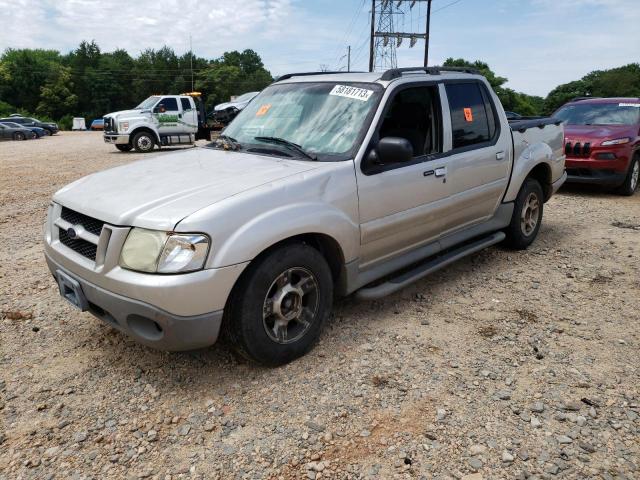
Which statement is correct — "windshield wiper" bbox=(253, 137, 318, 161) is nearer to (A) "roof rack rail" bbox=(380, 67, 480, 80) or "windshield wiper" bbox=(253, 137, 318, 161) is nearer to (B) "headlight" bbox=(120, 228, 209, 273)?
(A) "roof rack rail" bbox=(380, 67, 480, 80)

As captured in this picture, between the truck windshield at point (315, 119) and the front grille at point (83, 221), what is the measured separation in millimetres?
1317

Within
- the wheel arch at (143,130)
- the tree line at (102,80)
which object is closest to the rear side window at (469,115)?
the wheel arch at (143,130)

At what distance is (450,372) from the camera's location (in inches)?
124

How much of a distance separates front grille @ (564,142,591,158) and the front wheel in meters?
0.85

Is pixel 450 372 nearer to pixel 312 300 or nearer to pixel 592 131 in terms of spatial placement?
pixel 312 300

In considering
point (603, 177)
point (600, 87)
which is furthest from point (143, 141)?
point (600, 87)

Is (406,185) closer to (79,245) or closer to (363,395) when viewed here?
(363,395)

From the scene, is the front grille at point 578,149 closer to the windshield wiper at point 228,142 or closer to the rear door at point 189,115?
the windshield wiper at point 228,142

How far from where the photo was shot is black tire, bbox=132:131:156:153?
18.0 metres

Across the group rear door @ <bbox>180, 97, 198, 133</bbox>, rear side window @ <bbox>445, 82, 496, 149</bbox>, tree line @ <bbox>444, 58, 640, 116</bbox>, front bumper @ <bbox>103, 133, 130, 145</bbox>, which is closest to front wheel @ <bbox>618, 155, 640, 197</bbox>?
rear side window @ <bbox>445, 82, 496, 149</bbox>

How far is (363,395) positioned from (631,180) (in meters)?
8.15

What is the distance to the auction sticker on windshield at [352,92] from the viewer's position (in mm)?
3727

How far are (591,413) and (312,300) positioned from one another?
1694 millimetres

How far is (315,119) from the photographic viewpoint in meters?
3.73
